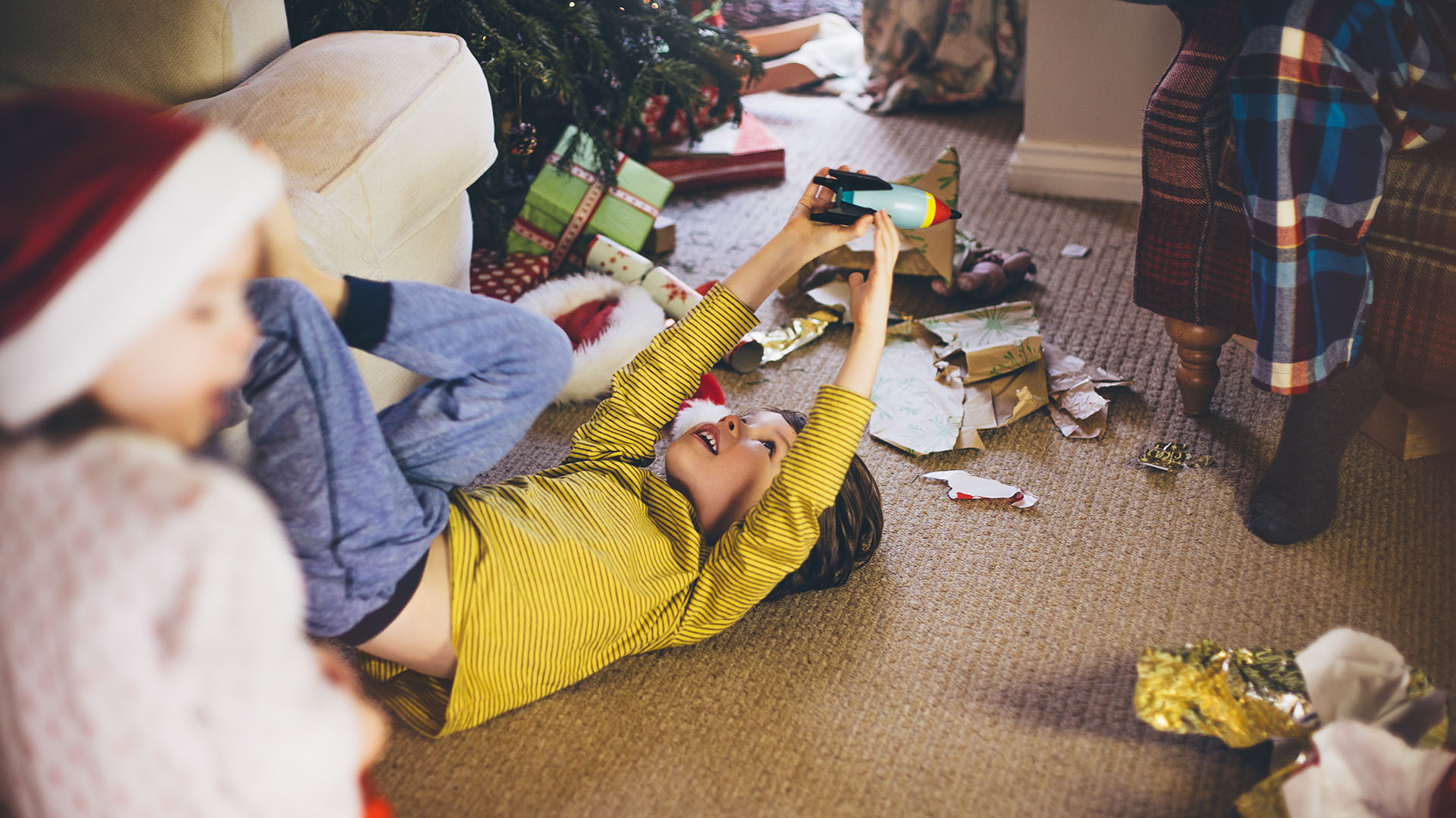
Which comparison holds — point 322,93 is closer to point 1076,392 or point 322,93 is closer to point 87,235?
point 87,235

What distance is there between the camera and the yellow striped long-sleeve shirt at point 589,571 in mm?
926

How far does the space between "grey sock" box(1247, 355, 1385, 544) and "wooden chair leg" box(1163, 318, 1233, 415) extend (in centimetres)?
17

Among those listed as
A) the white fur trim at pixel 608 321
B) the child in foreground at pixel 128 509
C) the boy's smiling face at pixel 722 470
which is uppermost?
the child in foreground at pixel 128 509

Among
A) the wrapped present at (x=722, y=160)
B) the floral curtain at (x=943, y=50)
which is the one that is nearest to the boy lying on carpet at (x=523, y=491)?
the wrapped present at (x=722, y=160)

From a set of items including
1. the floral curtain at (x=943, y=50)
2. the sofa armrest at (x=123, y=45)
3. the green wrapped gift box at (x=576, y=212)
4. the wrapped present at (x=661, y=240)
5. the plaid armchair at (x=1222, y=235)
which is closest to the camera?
the plaid armchair at (x=1222, y=235)

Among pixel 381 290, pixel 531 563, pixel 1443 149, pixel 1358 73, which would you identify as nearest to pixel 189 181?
pixel 381 290

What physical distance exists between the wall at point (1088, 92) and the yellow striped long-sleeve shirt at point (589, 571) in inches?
47.1

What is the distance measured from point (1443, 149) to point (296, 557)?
3.94ft

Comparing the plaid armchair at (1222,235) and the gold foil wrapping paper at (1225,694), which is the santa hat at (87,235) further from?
the plaid armchair at (1222,235)

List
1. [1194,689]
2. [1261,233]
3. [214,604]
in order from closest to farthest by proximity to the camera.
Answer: [214,604] < [1194,689] < [1261,233]

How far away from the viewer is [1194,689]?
3.01ft

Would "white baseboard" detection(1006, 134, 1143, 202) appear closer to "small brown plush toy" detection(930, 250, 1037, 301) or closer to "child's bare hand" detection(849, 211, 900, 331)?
"small brown plush toy" detection(930, 250, 1037, 301)

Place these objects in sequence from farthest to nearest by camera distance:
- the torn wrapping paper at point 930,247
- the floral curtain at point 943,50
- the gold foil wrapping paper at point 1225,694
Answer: the floral curtain at point 943,50
the torn wrapping paper at point 930,247
the gold foil wrapping paper at point 1225,694

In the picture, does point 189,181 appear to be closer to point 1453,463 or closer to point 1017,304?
point 1017,304
